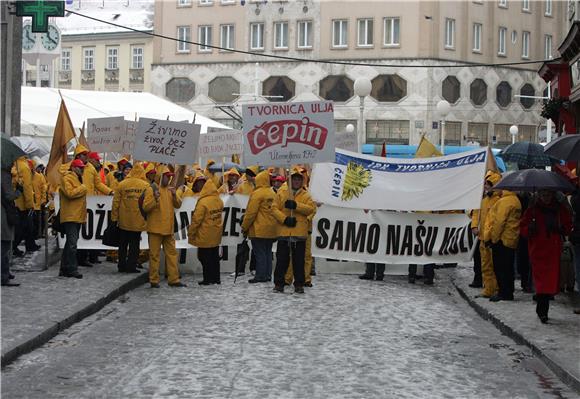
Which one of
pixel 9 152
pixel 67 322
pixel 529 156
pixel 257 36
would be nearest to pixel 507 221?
pixel 529 156

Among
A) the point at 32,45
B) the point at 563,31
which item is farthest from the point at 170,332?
the point at 563,31

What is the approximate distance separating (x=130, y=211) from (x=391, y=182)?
14.6 ft

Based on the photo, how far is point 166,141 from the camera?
19547mm

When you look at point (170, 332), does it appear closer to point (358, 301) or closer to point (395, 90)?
point (358, 301)

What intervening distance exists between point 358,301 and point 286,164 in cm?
294

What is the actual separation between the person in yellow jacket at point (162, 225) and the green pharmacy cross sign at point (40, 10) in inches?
218

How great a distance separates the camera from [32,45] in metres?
35.6

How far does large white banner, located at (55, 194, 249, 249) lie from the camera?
20016mm

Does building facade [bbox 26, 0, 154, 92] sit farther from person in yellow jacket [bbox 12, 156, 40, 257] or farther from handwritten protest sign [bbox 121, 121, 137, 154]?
person in yellow jacket [bbox 12, 156, 40, 257]

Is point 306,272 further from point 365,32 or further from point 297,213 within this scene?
point 365,32

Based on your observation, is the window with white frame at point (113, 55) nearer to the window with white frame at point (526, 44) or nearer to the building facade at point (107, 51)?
the building facade at point (107, 51)

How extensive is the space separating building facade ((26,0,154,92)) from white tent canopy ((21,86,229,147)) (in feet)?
147

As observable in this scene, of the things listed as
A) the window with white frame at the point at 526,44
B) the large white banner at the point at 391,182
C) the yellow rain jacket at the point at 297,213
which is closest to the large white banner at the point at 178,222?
the large white banner at the point at 391,182

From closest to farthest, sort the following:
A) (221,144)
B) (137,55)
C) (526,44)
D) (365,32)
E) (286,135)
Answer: (286,135) < (221,144) < (365,32) < (526,44) < (137,55)
